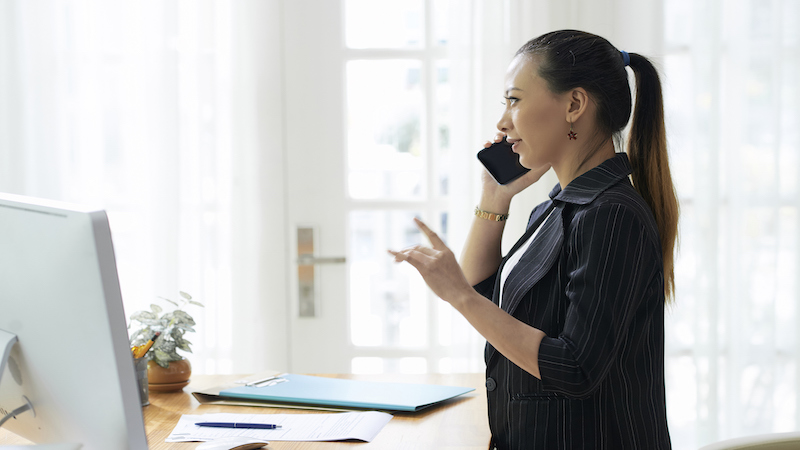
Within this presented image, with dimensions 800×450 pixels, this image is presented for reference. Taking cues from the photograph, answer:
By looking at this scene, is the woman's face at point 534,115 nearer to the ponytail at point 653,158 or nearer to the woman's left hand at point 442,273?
the ponytail at point 653,158

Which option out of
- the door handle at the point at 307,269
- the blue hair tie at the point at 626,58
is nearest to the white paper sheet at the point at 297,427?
the blue hair tie at the point at 626,58

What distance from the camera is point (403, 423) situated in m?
1.23

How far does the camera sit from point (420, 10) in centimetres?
234

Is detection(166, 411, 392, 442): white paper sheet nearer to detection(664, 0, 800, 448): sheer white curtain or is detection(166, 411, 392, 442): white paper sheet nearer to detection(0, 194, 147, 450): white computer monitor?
detection(0, 194, 147, 450): white computer monitor

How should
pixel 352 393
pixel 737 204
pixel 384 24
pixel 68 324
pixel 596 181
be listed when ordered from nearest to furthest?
pixel 68 324, pixel 596 181, pixel 352 393, pixel 737 204, pixel 384 24

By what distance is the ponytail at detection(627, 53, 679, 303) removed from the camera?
1.22 meters

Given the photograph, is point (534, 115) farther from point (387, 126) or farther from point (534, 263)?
point (387, 126)

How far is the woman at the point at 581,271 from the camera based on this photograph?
1.01 meters

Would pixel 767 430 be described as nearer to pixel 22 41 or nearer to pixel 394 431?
pixel 394 431

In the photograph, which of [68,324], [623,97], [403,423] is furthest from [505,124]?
[68,324]

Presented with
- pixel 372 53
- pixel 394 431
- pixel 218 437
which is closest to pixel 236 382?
pixel 218 437

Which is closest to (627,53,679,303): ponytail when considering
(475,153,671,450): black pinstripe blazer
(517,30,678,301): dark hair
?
(517,30,678,301): dark hair

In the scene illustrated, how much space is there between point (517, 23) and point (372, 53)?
504 millimetres

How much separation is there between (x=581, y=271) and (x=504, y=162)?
51cm
